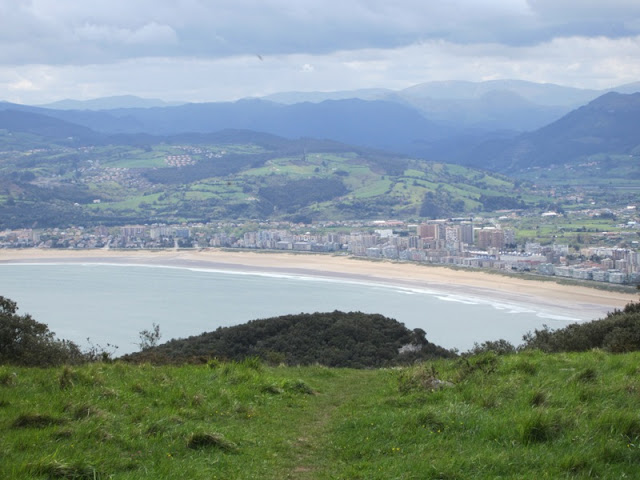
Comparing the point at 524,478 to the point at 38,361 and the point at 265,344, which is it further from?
the point at 265,344

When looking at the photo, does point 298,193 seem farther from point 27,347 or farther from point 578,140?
point 27,347

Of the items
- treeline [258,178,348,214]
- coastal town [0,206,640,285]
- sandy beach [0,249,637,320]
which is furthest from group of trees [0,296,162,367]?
treeline [258,178,348,214]

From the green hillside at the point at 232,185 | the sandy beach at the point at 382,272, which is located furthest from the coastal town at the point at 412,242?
the green hillside at the point at 232,185

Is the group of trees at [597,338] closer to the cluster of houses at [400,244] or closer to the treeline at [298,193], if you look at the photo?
the cluster of houses at [400,244]

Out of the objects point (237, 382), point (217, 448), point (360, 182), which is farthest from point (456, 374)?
point (360, 182)


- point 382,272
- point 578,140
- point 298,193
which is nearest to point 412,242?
point 382,272

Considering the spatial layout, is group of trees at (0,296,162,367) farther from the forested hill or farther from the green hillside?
the green hillside

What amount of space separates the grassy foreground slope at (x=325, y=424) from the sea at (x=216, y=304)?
1805 cm

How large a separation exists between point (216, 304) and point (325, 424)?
32.7m

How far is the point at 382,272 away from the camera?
50062 millimetres

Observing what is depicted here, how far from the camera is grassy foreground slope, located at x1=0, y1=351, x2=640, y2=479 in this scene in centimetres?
496

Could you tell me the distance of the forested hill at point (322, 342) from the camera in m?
17.8

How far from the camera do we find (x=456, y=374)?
27.5ft

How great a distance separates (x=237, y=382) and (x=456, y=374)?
254 cm
